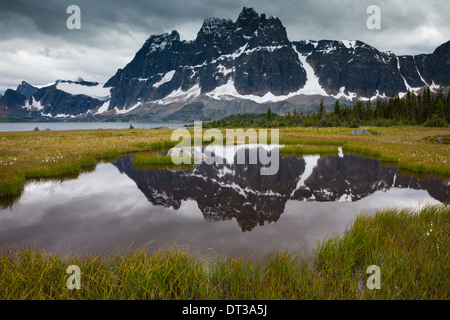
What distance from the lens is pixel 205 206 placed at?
1213 cm

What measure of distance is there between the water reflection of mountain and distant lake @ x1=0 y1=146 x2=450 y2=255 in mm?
59

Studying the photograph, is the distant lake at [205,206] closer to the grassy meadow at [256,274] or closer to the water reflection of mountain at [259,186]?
the water reflection of mountain at [259,186]

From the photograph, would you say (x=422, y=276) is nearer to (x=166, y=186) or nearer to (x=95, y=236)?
(x=95, y=236)

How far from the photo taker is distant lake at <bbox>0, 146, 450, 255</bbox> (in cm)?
820

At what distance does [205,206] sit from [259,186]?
17.1 feet

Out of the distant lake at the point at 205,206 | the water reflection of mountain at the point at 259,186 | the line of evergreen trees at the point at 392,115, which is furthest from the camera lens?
the line of evergreen trees at the point at 392,115

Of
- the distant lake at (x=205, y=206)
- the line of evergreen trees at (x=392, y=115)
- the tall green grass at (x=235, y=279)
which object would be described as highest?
the line of evergreen trees at (x=392, y=115)

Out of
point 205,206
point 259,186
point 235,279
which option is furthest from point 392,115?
point 235,279

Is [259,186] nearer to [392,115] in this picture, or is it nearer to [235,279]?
[235,279]

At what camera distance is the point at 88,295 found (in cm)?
429

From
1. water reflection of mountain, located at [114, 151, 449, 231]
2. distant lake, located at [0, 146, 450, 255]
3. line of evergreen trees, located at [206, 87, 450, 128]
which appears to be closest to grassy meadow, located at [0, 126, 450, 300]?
distant lake, located at [0, 146, 450, 255]

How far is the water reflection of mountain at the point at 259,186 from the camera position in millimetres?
11852

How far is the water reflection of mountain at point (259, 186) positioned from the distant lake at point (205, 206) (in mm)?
59

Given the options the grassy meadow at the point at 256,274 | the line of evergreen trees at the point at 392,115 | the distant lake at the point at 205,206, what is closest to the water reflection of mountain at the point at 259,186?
the distant lake at the point at 205,206
